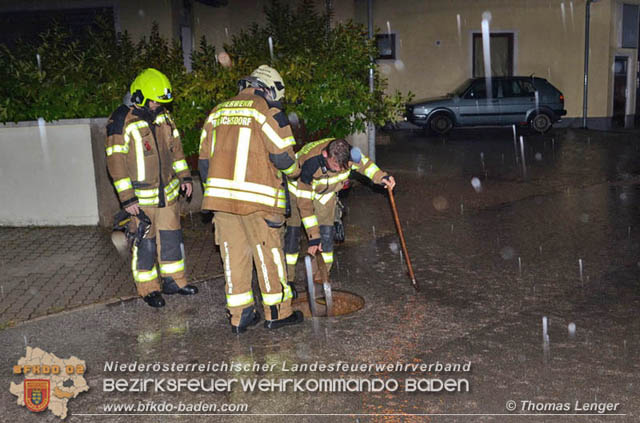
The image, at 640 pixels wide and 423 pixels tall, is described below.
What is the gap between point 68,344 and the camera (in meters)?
5.27

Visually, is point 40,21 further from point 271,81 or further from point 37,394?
point 37,394

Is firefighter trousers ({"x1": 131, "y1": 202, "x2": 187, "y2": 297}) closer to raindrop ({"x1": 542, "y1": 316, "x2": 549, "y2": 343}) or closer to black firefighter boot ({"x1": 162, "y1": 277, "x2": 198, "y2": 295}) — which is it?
black firefighter boot ({"x1": 162, "y1": 277, "x2": 198, "y2": 295})

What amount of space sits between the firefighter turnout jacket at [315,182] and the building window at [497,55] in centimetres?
1757

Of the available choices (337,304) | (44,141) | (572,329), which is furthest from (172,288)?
(44,141)

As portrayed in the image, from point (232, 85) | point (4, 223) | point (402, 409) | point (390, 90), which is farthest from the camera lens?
point (390, 90)

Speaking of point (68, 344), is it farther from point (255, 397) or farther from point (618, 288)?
point (618, 288)

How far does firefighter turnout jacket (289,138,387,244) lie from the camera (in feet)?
19.5

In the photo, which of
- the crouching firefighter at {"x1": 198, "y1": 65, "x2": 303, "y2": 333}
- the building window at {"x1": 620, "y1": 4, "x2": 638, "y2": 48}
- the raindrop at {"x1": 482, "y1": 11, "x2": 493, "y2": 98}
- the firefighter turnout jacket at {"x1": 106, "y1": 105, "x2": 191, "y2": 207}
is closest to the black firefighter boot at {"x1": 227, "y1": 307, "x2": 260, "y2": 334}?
the crouching firefighter at {"x1": 198, "y1": 65, "x2": 303, "y2": 333}

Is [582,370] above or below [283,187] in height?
below

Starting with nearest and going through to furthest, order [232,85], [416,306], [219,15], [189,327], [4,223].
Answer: [189,327], [416,306], [4,223], [232,85], [219,15]

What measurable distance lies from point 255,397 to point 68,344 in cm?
169

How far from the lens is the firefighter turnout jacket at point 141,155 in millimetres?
5859

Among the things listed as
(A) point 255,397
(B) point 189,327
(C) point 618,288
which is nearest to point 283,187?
(B) point 189,327

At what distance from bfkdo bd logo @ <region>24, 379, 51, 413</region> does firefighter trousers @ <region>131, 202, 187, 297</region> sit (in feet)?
5.16
